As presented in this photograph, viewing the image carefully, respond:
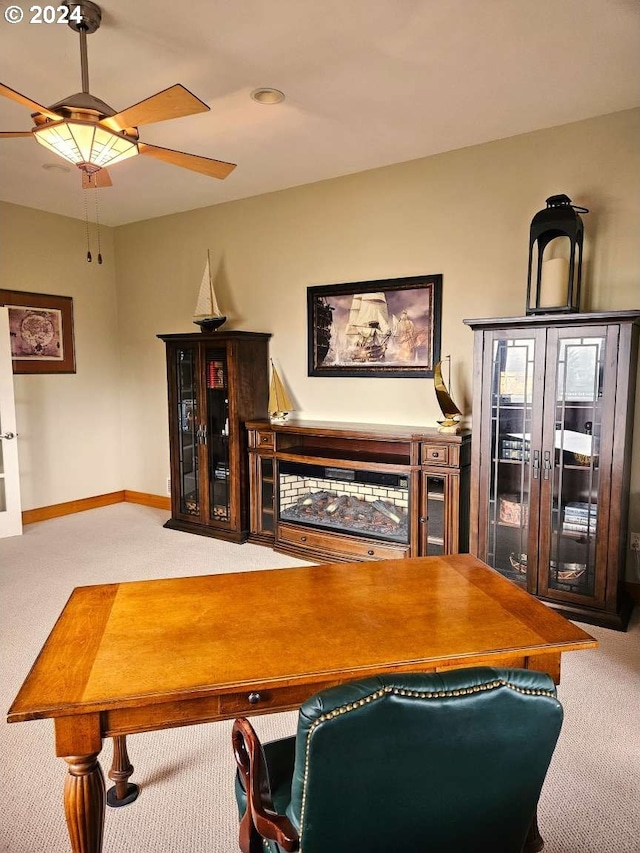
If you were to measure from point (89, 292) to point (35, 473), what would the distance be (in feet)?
6.31

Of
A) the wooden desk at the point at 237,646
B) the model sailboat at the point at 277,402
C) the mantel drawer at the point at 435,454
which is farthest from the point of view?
the model sailboat at the point at 277,402

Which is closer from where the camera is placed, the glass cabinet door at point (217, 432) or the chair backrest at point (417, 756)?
A: the chair backrest at point (417, 756)

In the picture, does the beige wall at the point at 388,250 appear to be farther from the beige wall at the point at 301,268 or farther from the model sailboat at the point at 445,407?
the model sailboat at the point at 445,407

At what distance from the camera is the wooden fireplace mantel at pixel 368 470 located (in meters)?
3.68

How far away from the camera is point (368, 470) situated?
4004mm

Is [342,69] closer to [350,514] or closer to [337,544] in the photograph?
[350,514]

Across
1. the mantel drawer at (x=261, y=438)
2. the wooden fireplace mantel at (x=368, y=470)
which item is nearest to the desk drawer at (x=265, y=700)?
the wooden fireplace mantel at (x=368, y=470)

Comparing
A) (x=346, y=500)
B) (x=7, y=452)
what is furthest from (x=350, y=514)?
(x=7, y=452)

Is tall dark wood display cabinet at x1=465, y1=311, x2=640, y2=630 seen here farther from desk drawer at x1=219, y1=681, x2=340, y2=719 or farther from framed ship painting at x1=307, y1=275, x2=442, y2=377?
desk drawer at x1=219, y1=681, x2=340, y2=719

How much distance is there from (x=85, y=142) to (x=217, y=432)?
2858mm

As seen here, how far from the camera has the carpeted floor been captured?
176cm

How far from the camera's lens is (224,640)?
4.83ft

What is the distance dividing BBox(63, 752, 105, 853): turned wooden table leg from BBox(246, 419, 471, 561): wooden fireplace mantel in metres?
2.74

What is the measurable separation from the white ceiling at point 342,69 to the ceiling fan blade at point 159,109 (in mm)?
514
